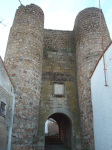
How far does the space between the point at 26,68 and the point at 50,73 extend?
5.54 ft

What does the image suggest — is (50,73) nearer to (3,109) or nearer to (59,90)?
(59,90)

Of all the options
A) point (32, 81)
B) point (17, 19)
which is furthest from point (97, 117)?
point (17, 19)

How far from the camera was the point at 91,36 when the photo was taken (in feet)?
25.1

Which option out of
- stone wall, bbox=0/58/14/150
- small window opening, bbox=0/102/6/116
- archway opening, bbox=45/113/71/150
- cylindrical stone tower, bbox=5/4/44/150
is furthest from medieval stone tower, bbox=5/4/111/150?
small window opening, bbox=0/102/6/116

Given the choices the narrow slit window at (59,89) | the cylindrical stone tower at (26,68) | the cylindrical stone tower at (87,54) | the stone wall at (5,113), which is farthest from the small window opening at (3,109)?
the cylindrical stone tower at (87,54)

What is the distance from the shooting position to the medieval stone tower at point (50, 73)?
606cm

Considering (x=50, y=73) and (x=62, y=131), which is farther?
(x=62, y=131)

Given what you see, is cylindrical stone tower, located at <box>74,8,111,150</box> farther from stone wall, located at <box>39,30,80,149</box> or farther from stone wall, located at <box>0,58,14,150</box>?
stone wall, located at <box>0,58,14,150</box>

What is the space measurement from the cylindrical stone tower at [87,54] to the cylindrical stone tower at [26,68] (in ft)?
6.54

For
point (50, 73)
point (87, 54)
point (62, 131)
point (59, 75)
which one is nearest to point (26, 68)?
point (50, 73)

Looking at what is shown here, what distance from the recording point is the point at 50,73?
8.01 m

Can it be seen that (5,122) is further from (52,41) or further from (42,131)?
(52,41)

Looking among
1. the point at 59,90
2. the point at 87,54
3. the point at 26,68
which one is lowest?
the point at 59,90

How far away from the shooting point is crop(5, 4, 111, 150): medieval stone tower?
19.9 ft
